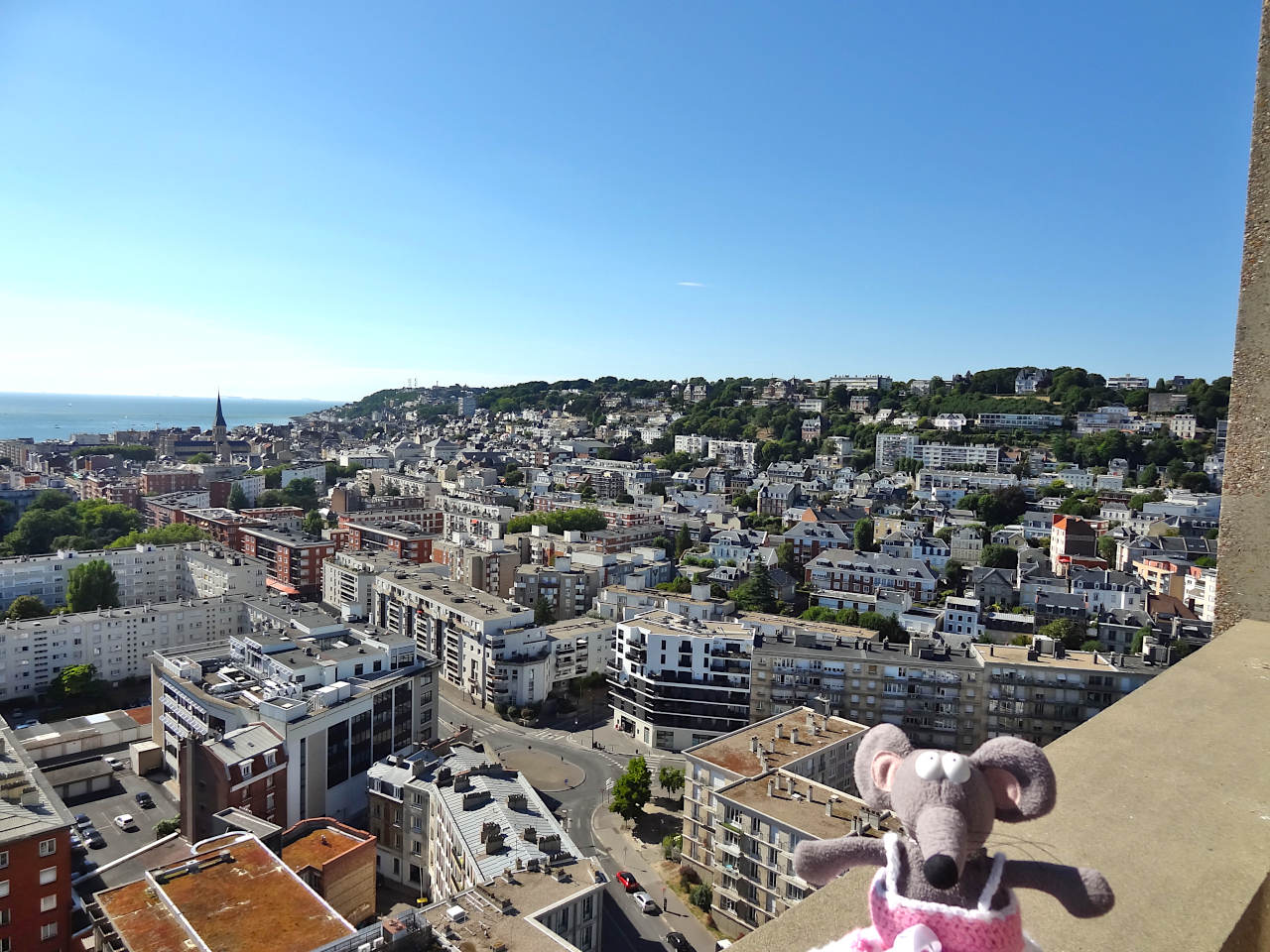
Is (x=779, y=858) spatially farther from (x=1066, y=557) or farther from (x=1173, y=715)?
(x=1066, y=557)

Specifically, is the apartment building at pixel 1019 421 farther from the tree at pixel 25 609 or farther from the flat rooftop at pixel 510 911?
the flat rooftop at pixel 510 911

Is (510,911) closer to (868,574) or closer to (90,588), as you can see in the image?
(868,574)

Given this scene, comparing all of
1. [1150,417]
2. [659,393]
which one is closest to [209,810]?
[1150,417]

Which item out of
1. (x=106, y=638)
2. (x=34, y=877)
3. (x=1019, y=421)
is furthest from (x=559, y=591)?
(x=1019, y=421)

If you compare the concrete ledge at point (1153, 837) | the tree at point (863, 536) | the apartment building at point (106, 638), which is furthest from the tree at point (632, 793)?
the tree at point (863, 536)

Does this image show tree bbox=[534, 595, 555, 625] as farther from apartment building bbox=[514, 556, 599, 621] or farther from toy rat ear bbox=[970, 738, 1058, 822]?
toy rat ear bbox=[970, 738, 1058, 822]
